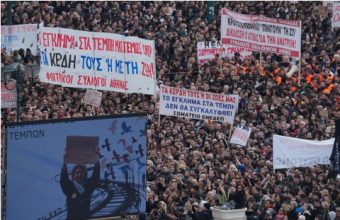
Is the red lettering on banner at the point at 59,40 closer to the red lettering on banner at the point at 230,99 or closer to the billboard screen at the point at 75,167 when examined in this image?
the red lettering on banner at the point at 230,99

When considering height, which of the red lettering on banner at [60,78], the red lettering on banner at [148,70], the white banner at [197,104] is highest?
the red lettering on banner at [148,70]

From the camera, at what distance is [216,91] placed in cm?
3334

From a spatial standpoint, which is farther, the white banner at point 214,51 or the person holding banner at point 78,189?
the white banner at point 214,51

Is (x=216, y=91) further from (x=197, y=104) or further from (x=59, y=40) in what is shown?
(x=59, y=40)

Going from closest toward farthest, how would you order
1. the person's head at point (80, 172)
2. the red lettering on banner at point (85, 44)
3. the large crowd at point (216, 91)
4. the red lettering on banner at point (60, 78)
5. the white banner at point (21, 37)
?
the person's head at point (80, 172) → the large crowd at point (216, 91) → the red lettering on banner at point (60, 78) → the red lettering on banner at point (85, 44) → the white banner at point (21, 37)

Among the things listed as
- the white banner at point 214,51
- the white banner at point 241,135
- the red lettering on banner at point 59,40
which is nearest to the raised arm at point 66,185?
the white banner at point 241,135

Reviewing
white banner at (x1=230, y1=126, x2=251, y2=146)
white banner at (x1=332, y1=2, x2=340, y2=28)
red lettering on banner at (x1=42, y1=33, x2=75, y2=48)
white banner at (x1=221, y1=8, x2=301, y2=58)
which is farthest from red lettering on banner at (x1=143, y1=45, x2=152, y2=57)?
white banner at (x1=332, y1=2, x2=340, y2=28)

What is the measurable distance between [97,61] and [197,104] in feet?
6.59

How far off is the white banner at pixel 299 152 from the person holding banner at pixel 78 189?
243 inches

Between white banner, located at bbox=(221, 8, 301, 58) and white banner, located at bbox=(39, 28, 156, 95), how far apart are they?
501 cm

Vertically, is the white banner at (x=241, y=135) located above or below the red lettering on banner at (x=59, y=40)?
below

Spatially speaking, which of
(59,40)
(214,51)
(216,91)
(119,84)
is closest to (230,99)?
(119,84)

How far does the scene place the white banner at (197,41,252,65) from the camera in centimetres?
3669

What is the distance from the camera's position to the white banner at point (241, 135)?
29.7m
